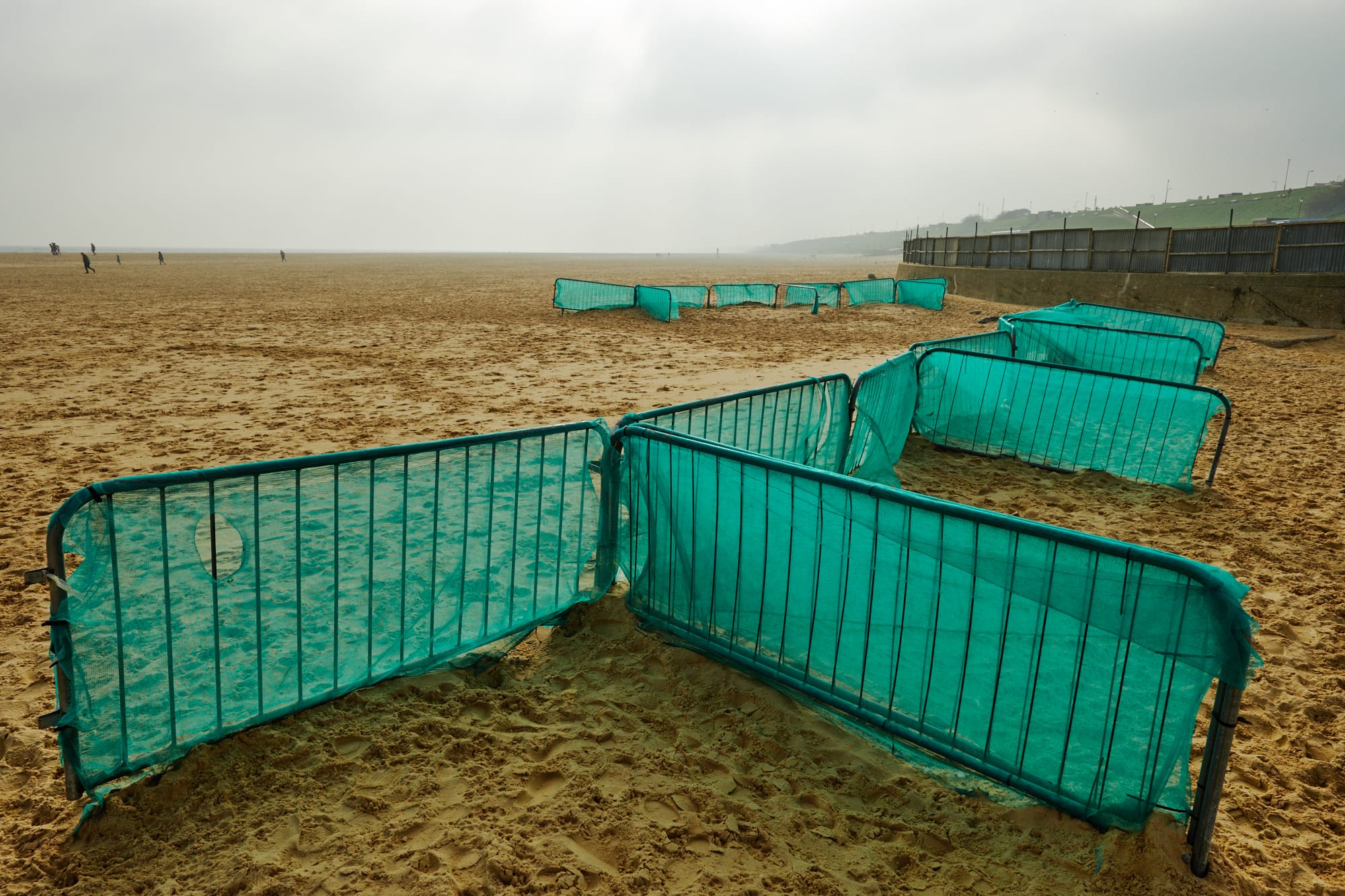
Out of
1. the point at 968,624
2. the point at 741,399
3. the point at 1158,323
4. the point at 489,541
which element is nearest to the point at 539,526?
the point at 489,541

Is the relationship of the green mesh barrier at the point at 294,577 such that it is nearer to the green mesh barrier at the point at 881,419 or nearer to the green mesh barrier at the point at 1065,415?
the green mesh barrier at the point at 881,419

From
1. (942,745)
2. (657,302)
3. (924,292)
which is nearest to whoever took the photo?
(942,745)

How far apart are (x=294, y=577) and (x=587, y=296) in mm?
20712

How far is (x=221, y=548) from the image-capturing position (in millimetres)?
3303

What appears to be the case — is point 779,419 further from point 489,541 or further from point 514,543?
point 489,541

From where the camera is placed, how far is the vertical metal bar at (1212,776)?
268 cm

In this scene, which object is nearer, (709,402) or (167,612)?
(167,612)

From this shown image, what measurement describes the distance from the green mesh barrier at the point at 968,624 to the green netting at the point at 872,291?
84.8 ft

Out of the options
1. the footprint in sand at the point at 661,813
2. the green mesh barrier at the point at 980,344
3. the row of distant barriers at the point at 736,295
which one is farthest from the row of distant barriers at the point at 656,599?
the row of distant barriers at the point at 736,295

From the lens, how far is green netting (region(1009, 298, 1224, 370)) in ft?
47.7

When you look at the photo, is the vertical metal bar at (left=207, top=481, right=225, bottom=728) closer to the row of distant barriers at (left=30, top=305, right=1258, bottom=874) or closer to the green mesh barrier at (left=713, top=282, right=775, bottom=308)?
the row of distant barriers at (left=30, top=305, right=1258, bottom=874)

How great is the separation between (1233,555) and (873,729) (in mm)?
4269

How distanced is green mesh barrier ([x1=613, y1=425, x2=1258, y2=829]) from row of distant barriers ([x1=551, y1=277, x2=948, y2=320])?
745 inches

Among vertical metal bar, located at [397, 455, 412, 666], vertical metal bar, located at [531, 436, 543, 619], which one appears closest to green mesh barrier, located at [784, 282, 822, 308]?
vertical metal bar, located at [531, 436, 543, 619]
